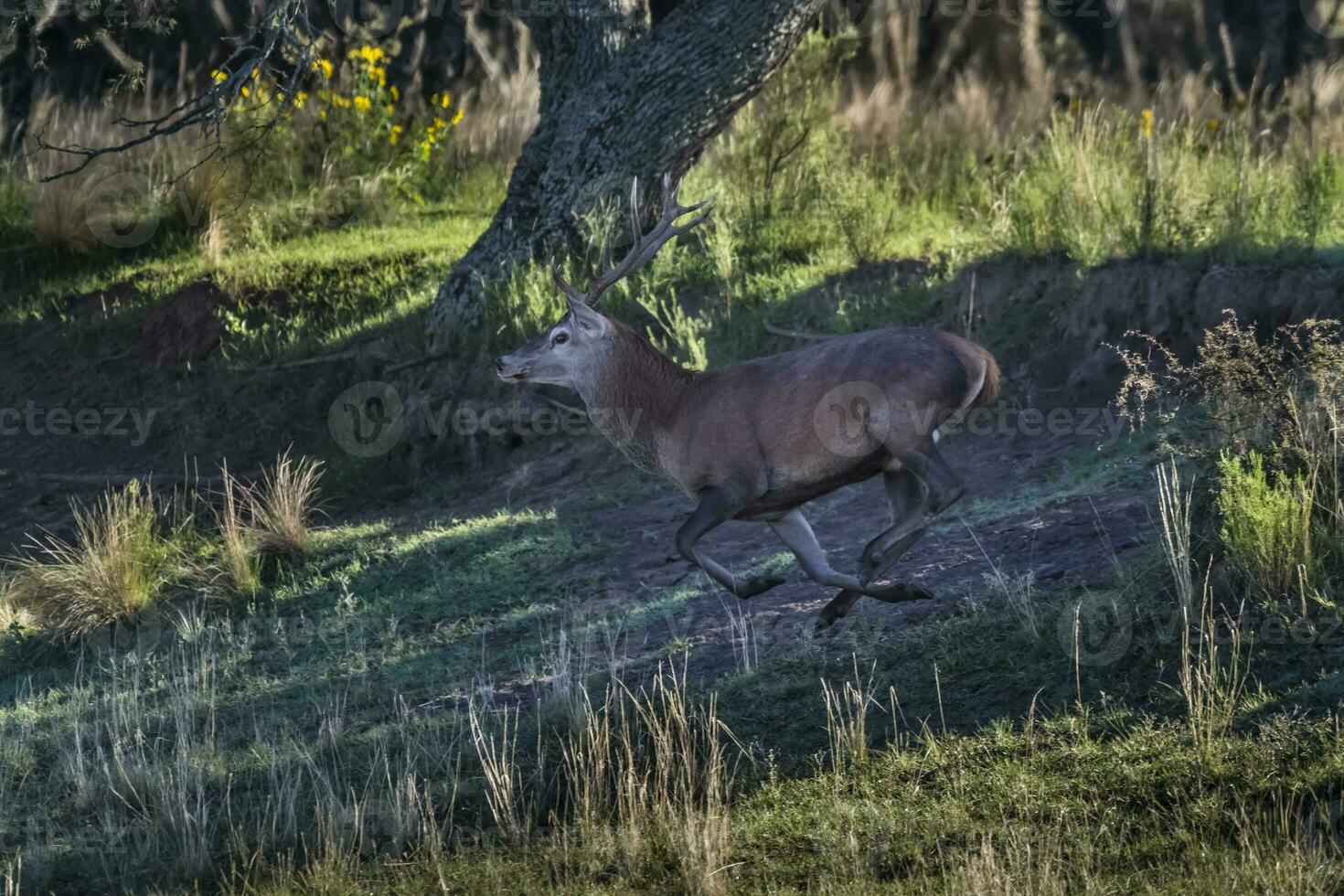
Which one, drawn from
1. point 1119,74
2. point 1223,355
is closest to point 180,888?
point 1223,355

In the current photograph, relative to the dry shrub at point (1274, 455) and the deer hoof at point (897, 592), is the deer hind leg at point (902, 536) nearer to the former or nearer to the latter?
the deer hoof at point (897, 592)

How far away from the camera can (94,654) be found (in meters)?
10.5

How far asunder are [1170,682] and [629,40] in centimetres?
816

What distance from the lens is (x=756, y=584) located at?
27.4 feet

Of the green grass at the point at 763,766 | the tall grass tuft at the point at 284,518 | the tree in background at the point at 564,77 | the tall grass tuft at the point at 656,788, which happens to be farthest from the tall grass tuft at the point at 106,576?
the tall grass tuft at the point at 656,788

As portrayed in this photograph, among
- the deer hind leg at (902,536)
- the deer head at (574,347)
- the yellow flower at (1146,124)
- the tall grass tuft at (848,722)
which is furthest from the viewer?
the yellow flower at (1146,124)

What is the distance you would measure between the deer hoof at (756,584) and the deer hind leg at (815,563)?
0.17 m

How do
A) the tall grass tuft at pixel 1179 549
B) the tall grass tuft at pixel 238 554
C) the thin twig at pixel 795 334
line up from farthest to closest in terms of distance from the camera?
the thin twig at pixel 795 334 < the tall grass tuft at pixel 238 554 < the tall grass tuft at pixel 1179 549

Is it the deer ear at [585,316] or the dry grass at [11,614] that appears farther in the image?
the dry grass at [11,614]

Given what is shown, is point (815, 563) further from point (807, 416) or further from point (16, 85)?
point (16, 85)

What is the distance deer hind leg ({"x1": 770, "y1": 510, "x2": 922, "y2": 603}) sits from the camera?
7969 mm

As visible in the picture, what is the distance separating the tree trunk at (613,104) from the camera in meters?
12.8

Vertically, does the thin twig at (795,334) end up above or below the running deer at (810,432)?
above

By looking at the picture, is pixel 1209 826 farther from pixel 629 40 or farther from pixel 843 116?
pixel 843 116
